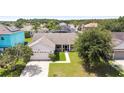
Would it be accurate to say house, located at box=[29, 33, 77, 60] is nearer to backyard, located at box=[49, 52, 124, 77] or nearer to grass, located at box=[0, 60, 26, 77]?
backyard, located at box=[49, 52, 124, 77]

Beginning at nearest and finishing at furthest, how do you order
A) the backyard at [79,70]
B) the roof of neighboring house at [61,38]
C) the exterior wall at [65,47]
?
1. the backyard at [79,70]
2. the exterior wall at [65,47]
3. the roof of neighboring house at [61,38]

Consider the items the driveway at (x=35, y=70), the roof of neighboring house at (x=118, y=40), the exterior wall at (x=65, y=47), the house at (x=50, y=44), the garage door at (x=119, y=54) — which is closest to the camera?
the driveway at (x=35, y=70)

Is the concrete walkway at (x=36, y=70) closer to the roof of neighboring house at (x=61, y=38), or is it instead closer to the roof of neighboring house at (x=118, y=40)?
the roof of neighboring house at (x=118, y=40)

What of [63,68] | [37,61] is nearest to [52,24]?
[37,61]

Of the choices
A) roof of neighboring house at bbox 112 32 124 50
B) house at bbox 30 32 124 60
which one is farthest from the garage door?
roof of neighboring house at bbox 112 32 124 50

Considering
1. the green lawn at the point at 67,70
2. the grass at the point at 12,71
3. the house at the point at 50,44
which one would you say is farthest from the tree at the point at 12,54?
the house at the point at 50,44

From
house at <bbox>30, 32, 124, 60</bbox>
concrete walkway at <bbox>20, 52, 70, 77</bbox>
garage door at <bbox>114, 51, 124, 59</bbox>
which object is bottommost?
concrete walkway at <bbox>20, 52, 70, 77</bbox>
